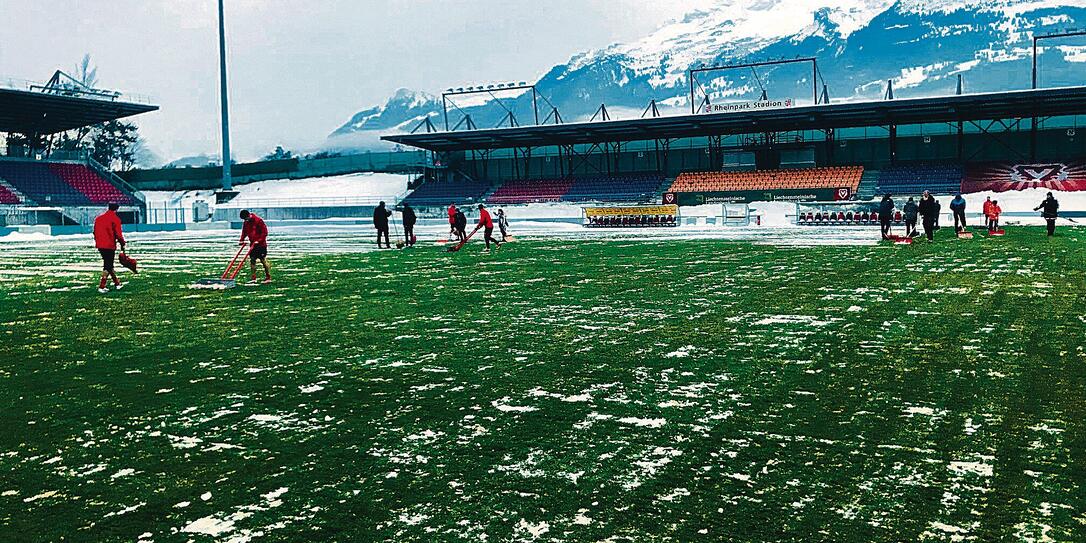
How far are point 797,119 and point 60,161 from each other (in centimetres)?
5364

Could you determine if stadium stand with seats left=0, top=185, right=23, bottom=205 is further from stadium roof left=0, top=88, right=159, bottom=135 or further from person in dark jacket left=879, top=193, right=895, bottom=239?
person in dark jacket left=879, top=193, right=895, bottom=239

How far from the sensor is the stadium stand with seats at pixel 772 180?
59.0 metres

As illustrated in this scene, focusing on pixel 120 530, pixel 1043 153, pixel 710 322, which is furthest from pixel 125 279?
pixel 1043 153

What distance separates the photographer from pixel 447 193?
71.0 metres

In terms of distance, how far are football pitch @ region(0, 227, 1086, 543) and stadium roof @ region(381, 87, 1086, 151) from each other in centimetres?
4749

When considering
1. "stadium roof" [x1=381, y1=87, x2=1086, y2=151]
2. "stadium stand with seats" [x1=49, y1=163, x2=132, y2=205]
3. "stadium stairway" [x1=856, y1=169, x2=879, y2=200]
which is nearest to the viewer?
"stadium roof" [x1=381, y1=87, x2=1086, y2=151]

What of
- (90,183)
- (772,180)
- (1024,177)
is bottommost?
(1024,177)

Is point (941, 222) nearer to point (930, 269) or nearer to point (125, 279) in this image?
point (930, 269)

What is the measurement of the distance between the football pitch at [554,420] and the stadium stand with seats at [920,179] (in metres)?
46.2

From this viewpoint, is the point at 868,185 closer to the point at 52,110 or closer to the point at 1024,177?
the point at 1024,177

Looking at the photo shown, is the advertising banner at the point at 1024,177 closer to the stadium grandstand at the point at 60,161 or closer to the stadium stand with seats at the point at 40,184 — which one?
the stadium grandstand at the point at 60,161

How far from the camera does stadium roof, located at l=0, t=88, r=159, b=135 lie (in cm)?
5975

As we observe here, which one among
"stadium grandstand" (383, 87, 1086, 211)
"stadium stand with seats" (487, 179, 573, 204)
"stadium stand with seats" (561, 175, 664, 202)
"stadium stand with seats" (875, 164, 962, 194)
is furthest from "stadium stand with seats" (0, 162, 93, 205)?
"stadium stand with seats" (875, 164, 962, 194)

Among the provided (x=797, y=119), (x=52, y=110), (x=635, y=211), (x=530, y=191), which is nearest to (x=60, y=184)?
(x=52, y=110)
